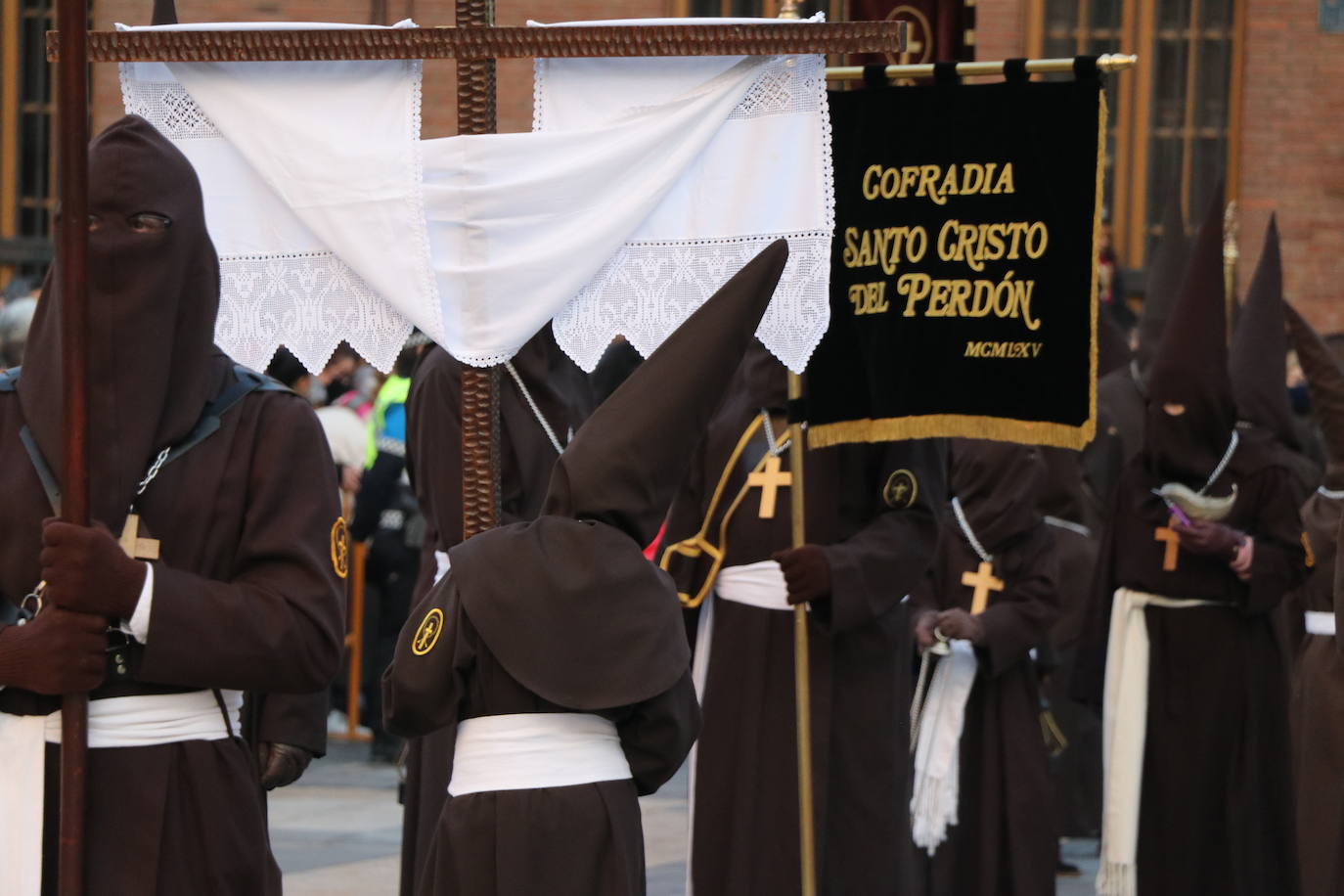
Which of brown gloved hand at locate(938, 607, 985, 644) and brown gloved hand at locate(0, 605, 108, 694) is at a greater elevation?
brown gloved hand at locate(0, 605, 108, 694)

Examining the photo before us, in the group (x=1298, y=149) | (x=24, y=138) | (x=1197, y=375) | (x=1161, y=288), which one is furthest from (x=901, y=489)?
(x=24, y=138)

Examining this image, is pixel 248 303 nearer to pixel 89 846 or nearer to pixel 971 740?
pixel 89 846

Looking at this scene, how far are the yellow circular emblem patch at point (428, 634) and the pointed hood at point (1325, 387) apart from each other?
4.35 metres

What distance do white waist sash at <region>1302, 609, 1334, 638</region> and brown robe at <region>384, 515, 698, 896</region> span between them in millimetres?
4056

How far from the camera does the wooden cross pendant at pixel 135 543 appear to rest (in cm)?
400

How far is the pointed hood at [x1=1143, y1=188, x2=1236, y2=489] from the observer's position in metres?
7.66

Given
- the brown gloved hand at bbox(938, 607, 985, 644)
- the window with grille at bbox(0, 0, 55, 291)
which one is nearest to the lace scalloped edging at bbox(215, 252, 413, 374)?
the brown gloved hand at bbox(938, 607, 985, 644)

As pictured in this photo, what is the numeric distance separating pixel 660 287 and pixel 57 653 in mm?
1581

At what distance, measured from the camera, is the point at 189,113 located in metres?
4.72

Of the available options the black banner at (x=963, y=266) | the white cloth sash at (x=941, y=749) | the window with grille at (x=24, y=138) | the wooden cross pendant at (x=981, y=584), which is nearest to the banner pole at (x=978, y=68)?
the black banner at (x=963, y=266)

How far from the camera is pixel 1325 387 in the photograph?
755 cm

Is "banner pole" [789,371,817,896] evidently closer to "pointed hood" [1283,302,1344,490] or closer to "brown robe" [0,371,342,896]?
"brown robe" [0,371,342,896]

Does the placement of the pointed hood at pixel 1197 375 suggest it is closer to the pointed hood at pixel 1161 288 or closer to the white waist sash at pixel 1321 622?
Result: the white waist sash at pixel 1321 622

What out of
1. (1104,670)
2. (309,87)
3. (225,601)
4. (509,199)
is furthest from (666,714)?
(1104,670)
